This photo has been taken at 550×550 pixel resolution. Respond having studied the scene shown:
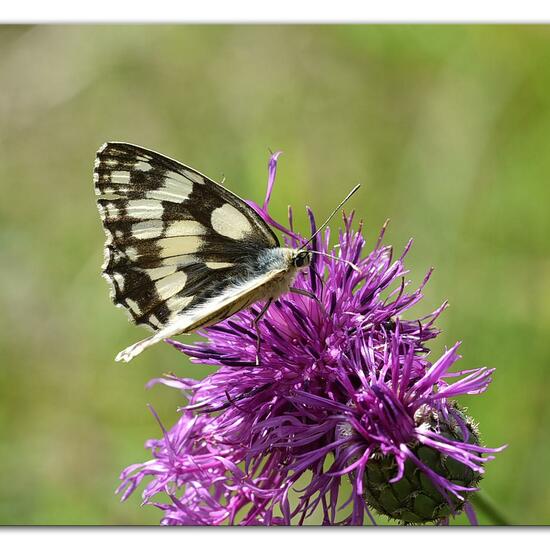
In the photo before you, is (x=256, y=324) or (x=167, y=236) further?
(x=167, y=236)

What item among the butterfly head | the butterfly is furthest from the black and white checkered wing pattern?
the butterfly head

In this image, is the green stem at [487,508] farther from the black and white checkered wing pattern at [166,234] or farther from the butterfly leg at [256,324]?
the black and white checkered wing pattern at [166,234]

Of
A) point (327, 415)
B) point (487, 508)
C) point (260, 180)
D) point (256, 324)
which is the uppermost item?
point (260, 180)

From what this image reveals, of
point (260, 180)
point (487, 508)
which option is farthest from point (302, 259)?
point (260, 180)

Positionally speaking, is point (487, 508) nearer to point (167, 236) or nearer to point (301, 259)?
point (301, 259)

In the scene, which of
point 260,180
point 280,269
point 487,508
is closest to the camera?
point 280,269
